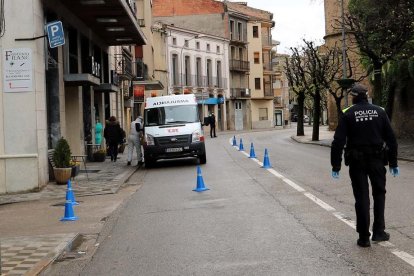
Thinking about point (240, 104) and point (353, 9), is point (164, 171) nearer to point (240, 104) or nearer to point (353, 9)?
point (353, 9)

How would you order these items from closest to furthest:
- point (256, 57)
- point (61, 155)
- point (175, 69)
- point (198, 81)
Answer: point (61, 155) → point (175, 69) → point (198, 81) → point (256, 57)

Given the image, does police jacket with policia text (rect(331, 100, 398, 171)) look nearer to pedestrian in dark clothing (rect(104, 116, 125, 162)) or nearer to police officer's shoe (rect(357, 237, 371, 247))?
police officer's shoe (rect(357, 237, 371, 247))

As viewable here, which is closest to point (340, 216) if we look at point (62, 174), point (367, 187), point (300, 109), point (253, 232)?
point (253, 232)

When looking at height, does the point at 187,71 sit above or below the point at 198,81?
above

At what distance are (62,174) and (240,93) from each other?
194ft

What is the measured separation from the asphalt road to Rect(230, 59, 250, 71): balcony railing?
58.2 m

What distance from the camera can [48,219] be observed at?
33.9 feet

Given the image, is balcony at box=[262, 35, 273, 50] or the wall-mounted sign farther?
balcony at box=[262, 35, 273, 50]

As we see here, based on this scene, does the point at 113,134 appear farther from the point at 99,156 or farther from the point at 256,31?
the point at 256,31

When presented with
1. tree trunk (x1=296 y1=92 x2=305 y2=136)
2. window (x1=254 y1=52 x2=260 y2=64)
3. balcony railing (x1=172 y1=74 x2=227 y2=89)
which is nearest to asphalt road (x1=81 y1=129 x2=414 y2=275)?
tree trunk (x1=296 y1=92 x2=305 y2=136)

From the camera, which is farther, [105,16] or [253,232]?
[105,16]

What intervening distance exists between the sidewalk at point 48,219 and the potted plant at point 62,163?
29 cm

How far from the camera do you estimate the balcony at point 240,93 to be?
72.0 m

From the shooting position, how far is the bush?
1550cm
